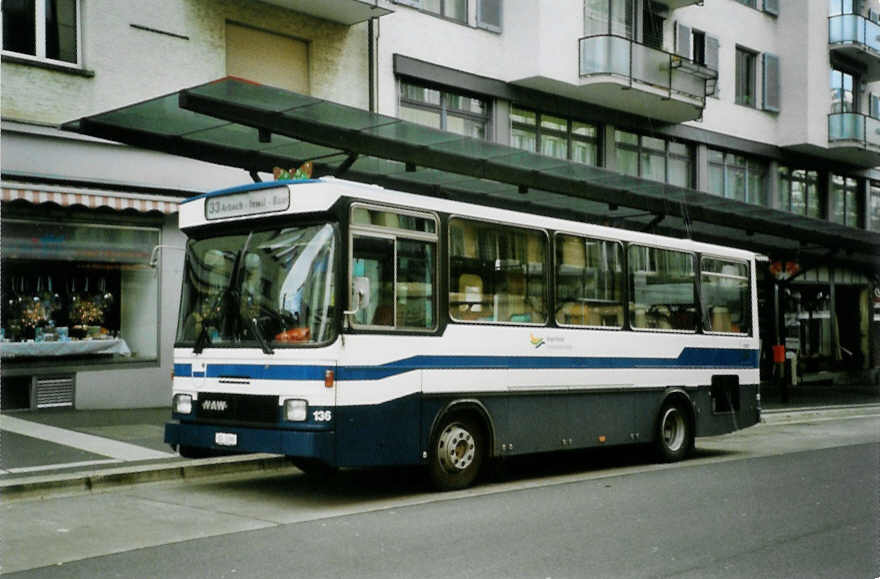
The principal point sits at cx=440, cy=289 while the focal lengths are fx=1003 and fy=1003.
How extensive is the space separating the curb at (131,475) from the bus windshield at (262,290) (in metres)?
1.52

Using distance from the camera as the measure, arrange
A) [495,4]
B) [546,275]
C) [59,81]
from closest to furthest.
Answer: [546,275], [59,81], [495,4]

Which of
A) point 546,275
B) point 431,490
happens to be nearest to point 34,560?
point 431,490

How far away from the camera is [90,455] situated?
11305mm

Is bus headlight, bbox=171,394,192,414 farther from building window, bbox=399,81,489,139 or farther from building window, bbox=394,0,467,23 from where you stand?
building window, bbox=394,0,467,23

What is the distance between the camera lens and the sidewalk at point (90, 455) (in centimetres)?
980

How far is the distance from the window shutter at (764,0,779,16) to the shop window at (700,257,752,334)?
67.1ft

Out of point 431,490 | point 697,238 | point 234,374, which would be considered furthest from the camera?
point 697,238

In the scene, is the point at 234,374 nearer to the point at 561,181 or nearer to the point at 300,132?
the point at 300,132

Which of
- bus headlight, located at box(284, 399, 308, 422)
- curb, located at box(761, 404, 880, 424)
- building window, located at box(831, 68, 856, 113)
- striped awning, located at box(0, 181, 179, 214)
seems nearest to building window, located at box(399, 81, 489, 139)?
striped awning, located at box(0, 181, 179, 214)

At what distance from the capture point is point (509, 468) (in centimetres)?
1263

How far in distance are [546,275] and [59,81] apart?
29.6ft

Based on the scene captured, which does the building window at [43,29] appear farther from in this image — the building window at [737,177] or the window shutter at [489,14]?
the building window at [737,177]

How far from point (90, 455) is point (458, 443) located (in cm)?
425

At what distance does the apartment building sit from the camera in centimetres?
1587
